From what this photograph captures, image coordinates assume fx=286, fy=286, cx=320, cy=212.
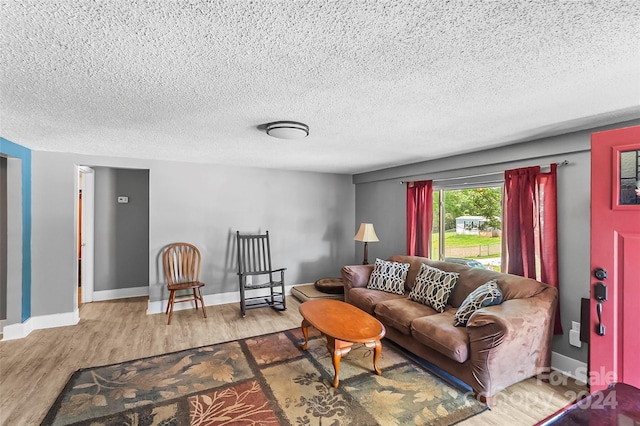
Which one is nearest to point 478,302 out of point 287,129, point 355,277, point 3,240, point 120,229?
point 355,277

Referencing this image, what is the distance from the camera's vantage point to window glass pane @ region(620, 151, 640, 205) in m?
1.78

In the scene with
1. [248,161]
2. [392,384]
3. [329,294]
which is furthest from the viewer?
[329,294]

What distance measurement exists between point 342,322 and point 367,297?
2.80ft

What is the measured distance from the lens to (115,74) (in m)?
1.54

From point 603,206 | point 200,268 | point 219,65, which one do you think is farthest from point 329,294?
point 219,65

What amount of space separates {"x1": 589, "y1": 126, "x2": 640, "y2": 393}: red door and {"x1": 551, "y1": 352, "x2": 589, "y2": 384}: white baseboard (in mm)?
656

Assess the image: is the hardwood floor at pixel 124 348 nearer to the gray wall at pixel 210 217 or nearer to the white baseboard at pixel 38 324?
the white baseboard at pixel 38 324

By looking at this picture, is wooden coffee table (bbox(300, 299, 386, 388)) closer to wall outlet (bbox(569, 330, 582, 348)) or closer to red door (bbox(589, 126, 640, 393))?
red door (bbox(589, 126, 640, 393))

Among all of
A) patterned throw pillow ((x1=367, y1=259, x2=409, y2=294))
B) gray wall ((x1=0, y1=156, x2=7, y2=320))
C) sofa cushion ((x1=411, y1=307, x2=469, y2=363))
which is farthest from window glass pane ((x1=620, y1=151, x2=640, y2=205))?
gray wall ((x1=0, y1=156, x2=7, y2=320))

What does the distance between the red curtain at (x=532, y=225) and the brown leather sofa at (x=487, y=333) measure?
0.21 metres

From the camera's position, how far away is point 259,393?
2271 mm

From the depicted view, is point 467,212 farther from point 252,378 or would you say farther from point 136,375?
point 136,375

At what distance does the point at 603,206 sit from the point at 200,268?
15.0ft

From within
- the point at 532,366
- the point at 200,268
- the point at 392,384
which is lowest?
the point at 392,384
